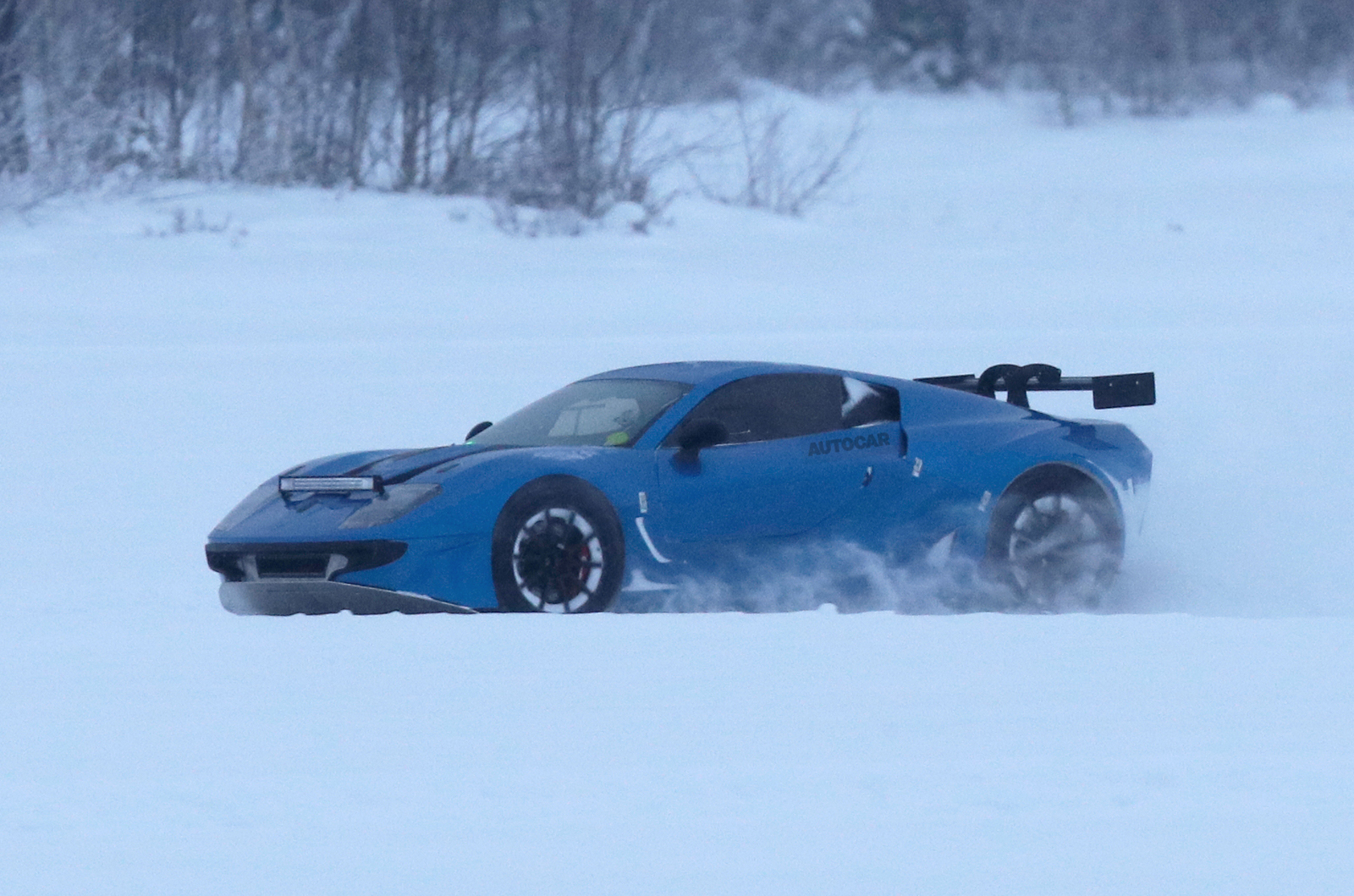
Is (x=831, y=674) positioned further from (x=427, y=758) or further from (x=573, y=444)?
(x=573, y=444)

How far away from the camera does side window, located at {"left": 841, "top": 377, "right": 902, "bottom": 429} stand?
26.5 ft

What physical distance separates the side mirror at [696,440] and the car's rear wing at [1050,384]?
1599 mm

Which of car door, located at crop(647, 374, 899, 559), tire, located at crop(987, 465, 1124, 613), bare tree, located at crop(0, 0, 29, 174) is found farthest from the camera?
bare tree, located at crop(0, 0, 29, 174)

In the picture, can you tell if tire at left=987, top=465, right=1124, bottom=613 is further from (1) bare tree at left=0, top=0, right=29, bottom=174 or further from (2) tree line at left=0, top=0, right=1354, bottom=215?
(1) bare tree at left=0, top=0, right=29, bottom=174

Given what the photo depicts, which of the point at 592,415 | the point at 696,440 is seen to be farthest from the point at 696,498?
the point at 592,415

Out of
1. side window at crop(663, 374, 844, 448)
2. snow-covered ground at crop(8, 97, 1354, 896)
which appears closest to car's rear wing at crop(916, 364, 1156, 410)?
side window at crop(663, 374, 844, 448)

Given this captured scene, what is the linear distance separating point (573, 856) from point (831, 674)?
77.9 inches

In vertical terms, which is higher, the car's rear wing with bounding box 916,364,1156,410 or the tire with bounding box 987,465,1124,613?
the car's rear wing with bounding box 916,364,1156,410

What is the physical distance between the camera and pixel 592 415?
8070mm

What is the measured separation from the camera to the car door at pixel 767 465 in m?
7.47

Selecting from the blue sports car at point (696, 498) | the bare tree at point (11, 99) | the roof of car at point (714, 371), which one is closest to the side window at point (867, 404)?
the blue sports car at point (696, 498)

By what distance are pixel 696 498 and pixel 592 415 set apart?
805 millimetres

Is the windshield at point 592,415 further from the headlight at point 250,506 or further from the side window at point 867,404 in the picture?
the headlight at point 250,506

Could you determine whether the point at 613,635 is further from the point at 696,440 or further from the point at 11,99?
the point at 11,99
